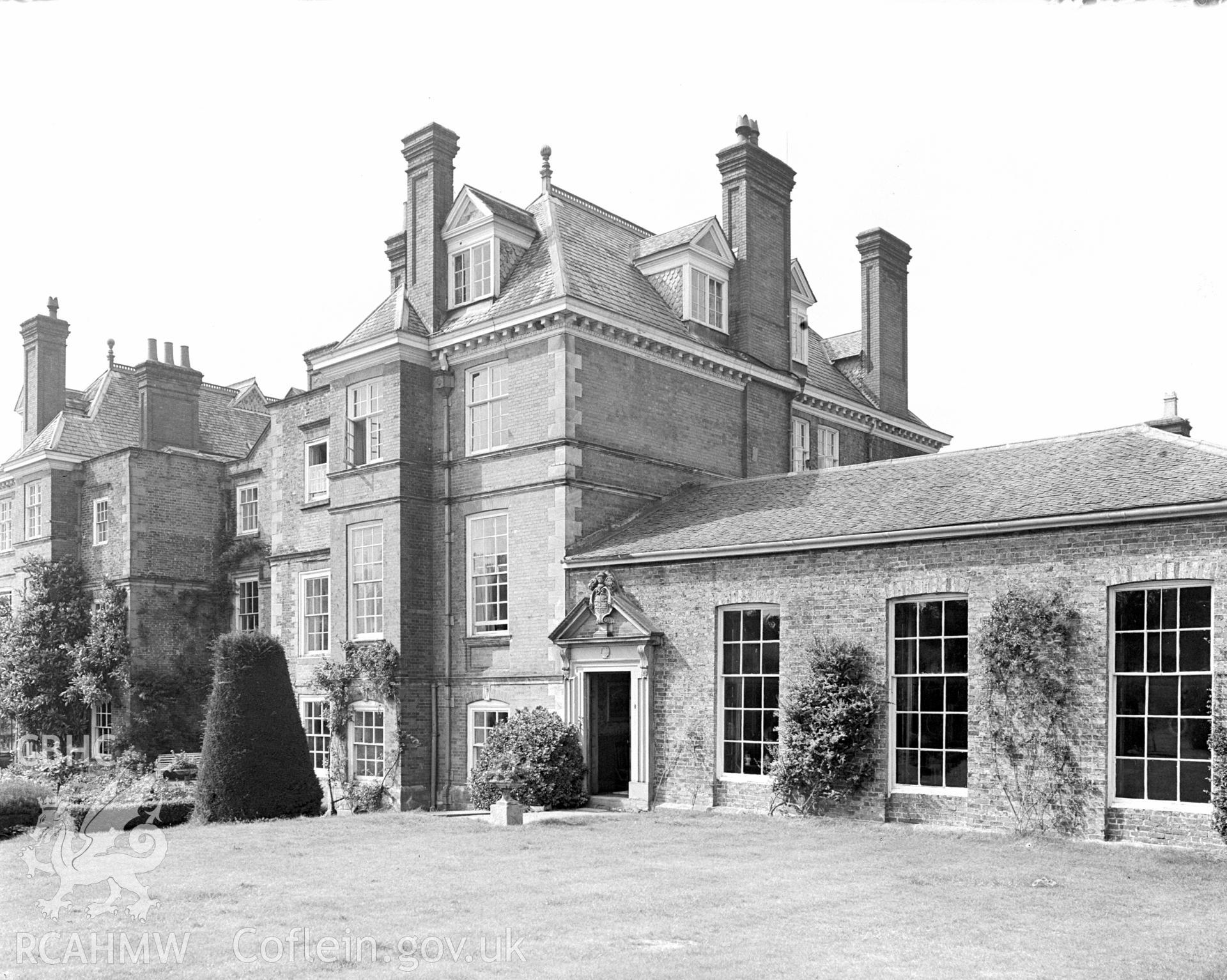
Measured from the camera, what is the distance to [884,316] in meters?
34.2

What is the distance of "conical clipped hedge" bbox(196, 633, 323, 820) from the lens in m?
22.6

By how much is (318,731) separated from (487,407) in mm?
9095

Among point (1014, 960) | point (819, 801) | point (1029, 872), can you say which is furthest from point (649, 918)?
point (819, 801)

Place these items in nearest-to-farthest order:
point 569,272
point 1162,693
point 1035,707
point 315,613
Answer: point 1162,693 < point 1035,707 < point 569,272 < point 315,613

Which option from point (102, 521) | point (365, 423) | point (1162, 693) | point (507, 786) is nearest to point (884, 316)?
point (365, 423)

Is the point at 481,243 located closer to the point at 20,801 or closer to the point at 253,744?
the point at 253,744

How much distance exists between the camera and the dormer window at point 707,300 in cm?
2716

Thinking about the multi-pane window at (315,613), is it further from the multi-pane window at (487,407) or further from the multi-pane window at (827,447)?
the multi-pane window at (827,447)

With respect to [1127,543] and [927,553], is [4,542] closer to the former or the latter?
[927,553]

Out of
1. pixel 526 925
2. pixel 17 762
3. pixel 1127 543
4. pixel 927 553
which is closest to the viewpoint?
pixel 526 925

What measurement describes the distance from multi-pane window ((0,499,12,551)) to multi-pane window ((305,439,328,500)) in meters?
13.3

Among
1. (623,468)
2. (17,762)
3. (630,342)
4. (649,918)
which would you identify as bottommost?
(17,762)

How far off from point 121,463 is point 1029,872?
28.5 meters

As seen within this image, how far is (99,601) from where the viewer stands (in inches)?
1377
